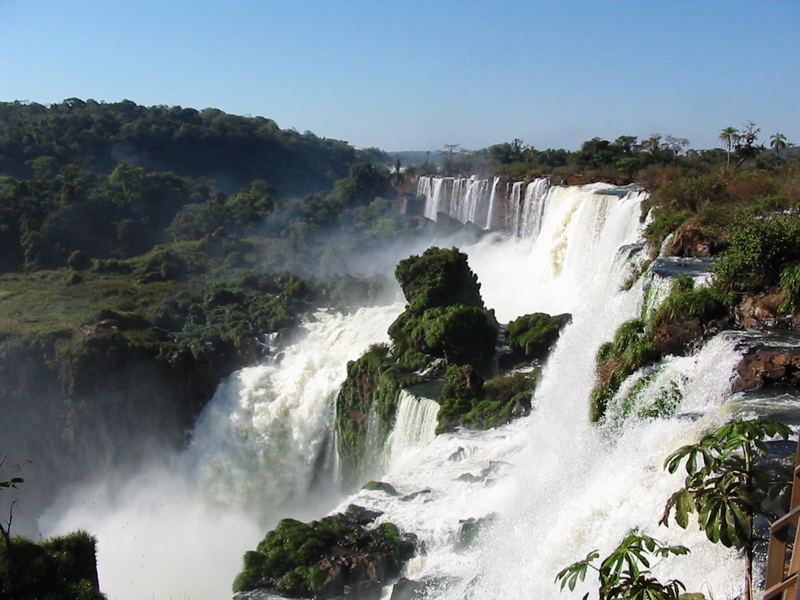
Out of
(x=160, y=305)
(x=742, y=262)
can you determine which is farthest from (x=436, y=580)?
(x=160, y=305)

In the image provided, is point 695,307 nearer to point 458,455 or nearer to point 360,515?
point 458,455

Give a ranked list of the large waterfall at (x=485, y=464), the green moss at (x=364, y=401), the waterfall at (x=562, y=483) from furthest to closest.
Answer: the green moss at (x=364, y=401)
the large waterfall at (x=485, y=464)
the waterfall at (x=562, y=483)

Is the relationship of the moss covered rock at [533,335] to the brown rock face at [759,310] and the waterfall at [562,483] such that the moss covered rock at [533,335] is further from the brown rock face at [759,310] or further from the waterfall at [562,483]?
the brown rock face at [759,310]

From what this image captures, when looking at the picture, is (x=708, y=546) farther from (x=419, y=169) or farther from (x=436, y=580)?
(x=419, y=169)

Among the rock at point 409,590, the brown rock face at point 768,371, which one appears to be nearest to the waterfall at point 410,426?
the rock at point 409,590

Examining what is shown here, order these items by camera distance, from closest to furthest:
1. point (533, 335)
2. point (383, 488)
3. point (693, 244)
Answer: point (383, 488) < point (693, 244) < point (533, 335)

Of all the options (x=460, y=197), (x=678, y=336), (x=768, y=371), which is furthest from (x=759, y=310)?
(x=460, y=197)
